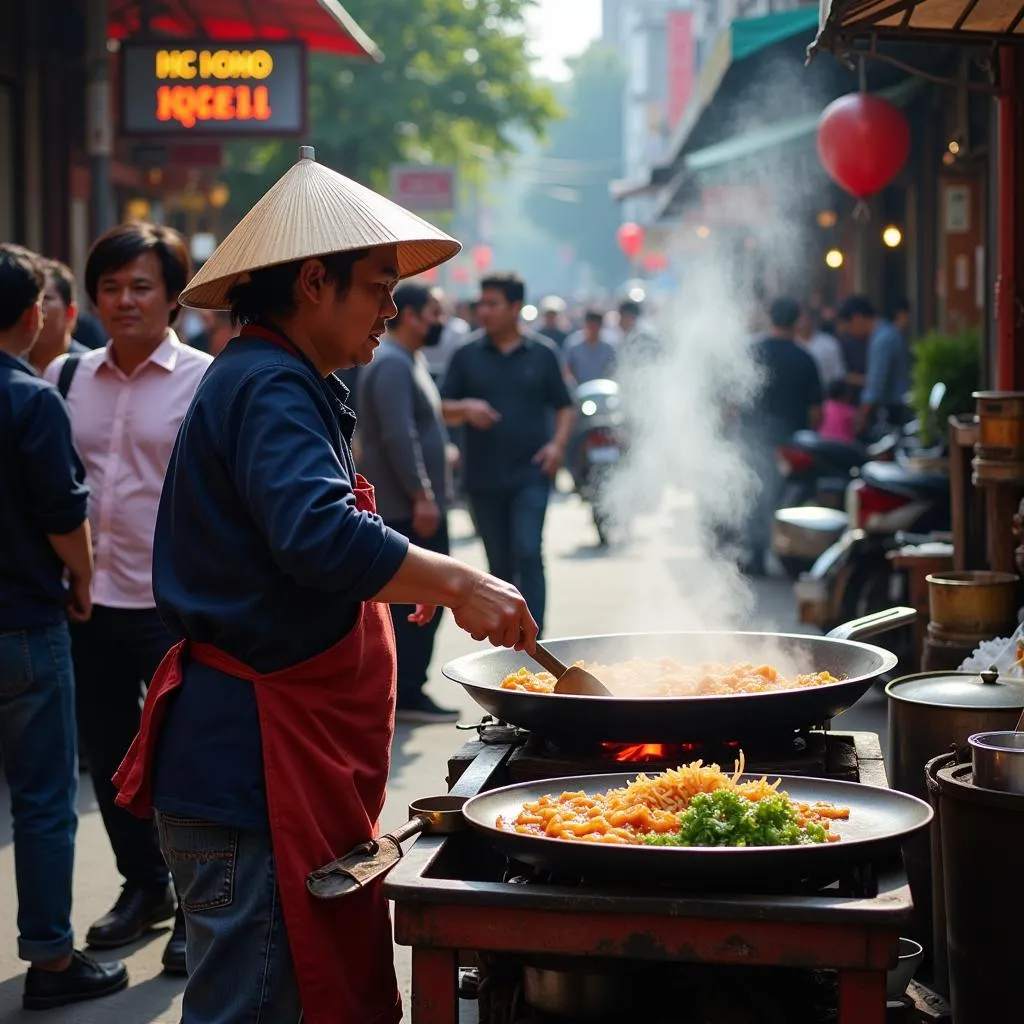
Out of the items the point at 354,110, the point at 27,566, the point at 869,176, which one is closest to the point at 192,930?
the point at 27,566

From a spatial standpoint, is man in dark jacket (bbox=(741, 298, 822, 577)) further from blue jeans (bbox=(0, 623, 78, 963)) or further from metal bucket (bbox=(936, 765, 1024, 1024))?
metal bucket (bbox=(936, 765, 1024, 1024))

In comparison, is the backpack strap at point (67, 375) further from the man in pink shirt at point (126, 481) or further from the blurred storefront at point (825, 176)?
the blurred storefront at point (825, 176)

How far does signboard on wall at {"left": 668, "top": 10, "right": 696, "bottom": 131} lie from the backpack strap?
43.9 m

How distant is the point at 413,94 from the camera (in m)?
26.8

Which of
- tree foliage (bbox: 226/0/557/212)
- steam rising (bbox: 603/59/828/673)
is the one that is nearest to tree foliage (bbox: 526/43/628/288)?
tree foliage (bbox: 226/0/557/212)

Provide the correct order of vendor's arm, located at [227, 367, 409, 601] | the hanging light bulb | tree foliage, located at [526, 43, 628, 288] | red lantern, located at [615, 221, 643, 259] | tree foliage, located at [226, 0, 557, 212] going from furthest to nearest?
tree foliage, located at [526, 43, 628, 288] → red lantern, located at [615, 221, 643, 259] → tree foliage, located at [226, 0, 557, 212] → the hanging light bulb → vendor's arm, located at [227, 367, 409, 601]

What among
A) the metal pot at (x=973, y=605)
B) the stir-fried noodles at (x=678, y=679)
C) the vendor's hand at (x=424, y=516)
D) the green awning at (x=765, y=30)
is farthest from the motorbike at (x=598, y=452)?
the stir-fried noodles at (x=678, y=679)

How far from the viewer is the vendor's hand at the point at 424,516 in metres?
8.20

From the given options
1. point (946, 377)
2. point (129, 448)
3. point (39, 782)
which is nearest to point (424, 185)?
point (946, 377)

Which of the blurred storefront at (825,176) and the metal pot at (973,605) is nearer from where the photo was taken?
the metal pot at (973,605)

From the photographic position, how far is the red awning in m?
12.7

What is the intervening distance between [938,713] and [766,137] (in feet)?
45.2

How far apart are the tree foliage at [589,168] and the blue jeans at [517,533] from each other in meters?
87.3

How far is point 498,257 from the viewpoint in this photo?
139m
